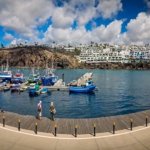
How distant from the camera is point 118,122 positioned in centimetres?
3062

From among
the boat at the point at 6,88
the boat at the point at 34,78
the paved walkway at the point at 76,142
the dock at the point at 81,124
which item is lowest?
the boat at the point at 6,88

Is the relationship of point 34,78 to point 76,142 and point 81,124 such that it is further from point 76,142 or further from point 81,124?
point 76,142

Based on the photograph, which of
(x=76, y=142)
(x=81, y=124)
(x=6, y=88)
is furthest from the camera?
(x=6, y=88)

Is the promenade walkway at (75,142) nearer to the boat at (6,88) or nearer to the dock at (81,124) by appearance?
the dock at (81,124)

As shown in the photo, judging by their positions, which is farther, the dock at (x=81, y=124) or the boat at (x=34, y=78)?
the boat at (x=34, y=78)

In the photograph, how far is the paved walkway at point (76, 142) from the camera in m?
22.7

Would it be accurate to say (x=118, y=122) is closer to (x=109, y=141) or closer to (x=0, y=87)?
(x=109, y=141)

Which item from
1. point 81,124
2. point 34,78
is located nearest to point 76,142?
point 81,124

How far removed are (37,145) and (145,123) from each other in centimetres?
1326

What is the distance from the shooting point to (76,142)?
952 inches

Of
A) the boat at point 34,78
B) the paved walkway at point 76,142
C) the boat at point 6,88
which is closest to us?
the paved walkway at point 76,142

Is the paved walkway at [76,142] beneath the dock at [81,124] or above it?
beneath

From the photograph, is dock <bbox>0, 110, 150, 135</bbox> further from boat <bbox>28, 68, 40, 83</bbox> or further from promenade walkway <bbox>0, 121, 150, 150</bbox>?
boat <bbox>28, 68, 40, 83</bbox>

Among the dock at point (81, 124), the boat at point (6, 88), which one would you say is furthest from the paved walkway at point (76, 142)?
the boat at point (6, 88)
